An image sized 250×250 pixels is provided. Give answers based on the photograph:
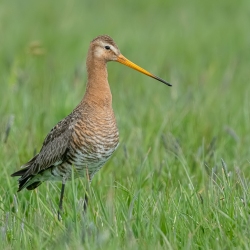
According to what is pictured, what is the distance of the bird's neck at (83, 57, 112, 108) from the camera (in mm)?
5273

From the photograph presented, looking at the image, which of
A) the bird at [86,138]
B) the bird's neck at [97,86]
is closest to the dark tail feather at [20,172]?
the bird at [86,138]

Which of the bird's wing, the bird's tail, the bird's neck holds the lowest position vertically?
the bird's tail

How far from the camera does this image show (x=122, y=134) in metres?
6.46

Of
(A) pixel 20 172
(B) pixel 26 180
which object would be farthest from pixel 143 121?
(B) pixel 26 180

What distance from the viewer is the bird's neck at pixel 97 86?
527cm

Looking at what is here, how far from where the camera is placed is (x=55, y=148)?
5.22 m

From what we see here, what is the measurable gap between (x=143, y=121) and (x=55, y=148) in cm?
179

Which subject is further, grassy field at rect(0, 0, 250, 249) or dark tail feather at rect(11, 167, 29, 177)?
dark tail feather at rect(11, 167, 29, 177)

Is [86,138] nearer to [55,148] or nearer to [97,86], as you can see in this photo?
[55,148]

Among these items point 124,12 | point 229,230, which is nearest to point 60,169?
point 229,230

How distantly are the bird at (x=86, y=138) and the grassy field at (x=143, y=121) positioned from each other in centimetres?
13

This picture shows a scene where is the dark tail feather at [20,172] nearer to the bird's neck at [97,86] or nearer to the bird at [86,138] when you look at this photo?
the bird at [86,138]

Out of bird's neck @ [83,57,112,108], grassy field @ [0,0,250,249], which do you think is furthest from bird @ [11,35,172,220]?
grassy field @ [0,0,250,249]

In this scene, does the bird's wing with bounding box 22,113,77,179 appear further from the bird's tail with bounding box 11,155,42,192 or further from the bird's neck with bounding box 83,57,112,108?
the bird's neck with bounding box 83,57,112,108
